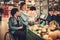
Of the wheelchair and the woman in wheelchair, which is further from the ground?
the woman in wheelchair

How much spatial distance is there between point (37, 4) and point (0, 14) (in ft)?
1.44

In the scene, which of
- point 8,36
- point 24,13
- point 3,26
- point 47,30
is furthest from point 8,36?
point 47,30

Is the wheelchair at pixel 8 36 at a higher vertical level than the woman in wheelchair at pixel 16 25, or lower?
lower

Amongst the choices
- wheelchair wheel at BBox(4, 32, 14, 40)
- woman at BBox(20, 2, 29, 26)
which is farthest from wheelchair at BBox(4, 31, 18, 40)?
woman at BBox(20, 2, 29, 26)

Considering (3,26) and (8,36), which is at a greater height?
(3,26)

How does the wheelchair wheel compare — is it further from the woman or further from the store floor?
the woman

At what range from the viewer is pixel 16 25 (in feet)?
8.77

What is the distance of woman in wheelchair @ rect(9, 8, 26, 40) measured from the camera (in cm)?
267

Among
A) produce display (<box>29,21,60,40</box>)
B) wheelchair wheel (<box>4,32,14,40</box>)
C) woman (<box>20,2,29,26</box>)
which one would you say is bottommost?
wheelchair wheel (<box>4,32,14,40</box>)

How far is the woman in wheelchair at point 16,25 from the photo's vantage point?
2.67 m

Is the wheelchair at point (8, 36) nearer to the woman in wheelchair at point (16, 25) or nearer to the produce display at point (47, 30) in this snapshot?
the woman in wheelchair at point (16, 25)

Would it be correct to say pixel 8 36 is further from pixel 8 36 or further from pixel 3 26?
pixel 3 26

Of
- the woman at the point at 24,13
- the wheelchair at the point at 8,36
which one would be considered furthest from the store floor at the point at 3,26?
the woman at the point at 24,13

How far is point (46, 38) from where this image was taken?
2641 mm
